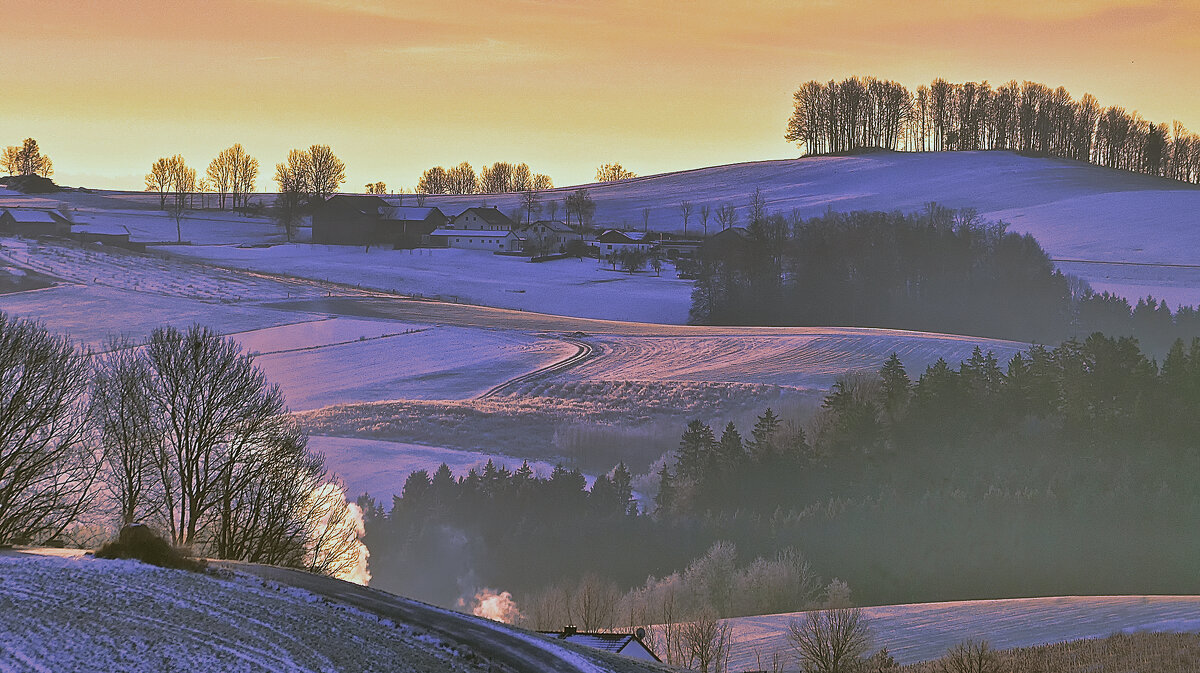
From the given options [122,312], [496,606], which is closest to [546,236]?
[122,312]

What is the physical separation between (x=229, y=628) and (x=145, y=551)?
440cm

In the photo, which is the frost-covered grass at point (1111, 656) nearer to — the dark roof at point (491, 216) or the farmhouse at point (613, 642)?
the farmhouse at point (613, 642)

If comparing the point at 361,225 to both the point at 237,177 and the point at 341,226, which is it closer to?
the point at 341,226

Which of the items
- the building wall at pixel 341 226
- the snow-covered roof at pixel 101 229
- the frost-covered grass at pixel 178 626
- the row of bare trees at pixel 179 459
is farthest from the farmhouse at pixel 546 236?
the frost-covered grass at pixel 178 626

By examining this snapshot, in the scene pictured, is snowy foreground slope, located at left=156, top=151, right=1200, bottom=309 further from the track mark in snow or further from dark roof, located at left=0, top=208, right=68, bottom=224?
dark roof, located at left=0, top=208, right=68, bottom=224

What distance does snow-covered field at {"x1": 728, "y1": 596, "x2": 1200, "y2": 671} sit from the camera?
29.2 metres

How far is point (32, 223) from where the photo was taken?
87750 millimetres

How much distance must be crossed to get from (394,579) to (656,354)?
2875 centimetres

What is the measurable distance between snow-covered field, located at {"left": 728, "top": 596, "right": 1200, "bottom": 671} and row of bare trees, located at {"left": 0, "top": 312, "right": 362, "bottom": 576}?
39.0ft

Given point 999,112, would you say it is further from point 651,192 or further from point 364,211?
point 364,211

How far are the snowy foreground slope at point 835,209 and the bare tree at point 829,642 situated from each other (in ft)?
150

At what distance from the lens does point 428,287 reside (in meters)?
81.2

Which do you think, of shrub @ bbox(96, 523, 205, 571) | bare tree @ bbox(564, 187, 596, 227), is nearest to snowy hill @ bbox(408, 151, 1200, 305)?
bare tree @ bbox(564, 187, 596, 227)

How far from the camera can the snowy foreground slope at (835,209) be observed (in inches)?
3132
